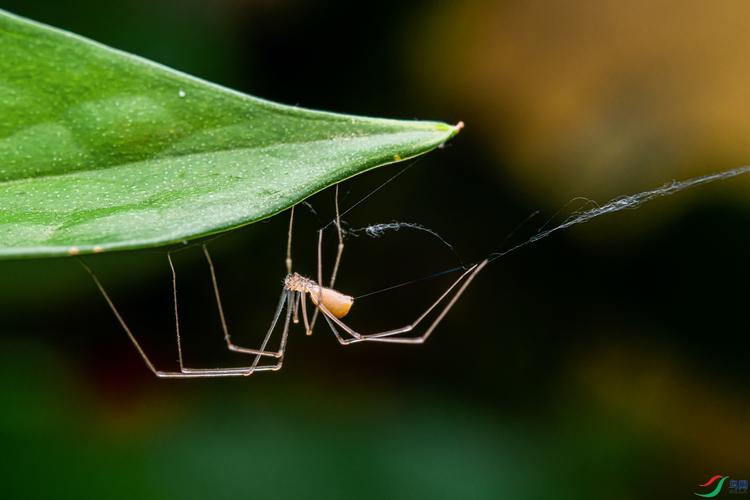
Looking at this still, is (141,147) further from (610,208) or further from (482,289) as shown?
(482,289)

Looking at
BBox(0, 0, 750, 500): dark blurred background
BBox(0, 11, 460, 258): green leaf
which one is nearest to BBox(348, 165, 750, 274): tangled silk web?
BBox(0, 0, 750, 500): dark blurred background

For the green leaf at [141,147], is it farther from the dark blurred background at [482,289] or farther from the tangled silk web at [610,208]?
the dark blurred background at [482,289]

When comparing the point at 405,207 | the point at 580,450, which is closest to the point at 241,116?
the point at 405,207

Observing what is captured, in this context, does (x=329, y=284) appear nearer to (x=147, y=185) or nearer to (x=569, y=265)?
(x=569, y=265)

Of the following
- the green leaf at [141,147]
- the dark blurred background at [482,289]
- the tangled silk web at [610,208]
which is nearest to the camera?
the green leaf at [141,147]

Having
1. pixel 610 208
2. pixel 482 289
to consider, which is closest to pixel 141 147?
pixel 610 208

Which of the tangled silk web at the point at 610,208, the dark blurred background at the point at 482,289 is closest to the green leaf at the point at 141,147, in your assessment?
the tangled silk web at the point at 610,208
